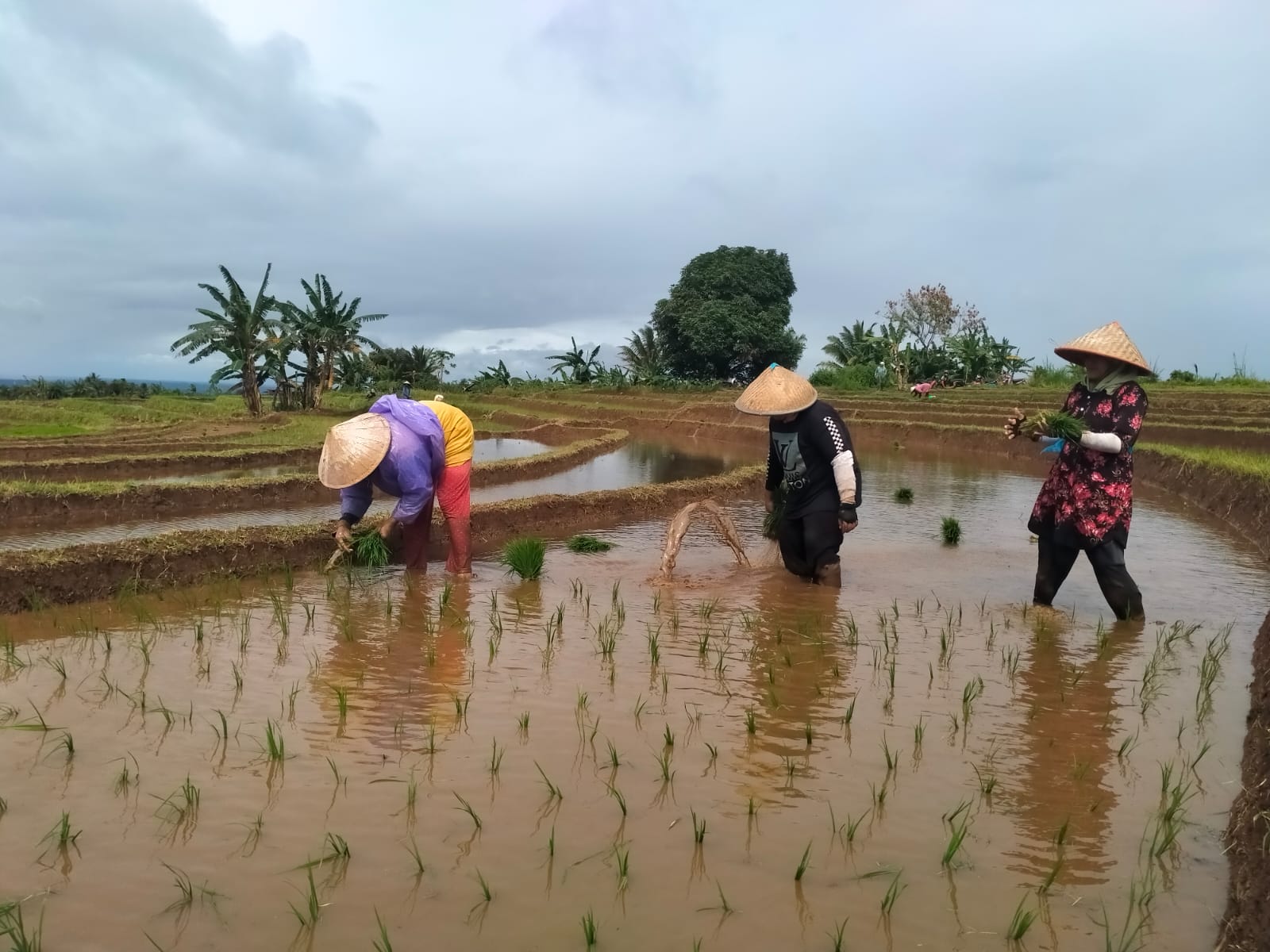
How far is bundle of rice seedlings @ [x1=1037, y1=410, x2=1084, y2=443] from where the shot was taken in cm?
471

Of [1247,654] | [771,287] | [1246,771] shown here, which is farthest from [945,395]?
[1246,771]

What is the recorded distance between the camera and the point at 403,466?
5.66 metres

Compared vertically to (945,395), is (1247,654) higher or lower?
lower

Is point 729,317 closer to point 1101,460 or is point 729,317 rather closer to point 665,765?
point 1101,460

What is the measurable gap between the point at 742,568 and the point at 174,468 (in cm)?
949

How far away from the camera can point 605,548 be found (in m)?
7.69

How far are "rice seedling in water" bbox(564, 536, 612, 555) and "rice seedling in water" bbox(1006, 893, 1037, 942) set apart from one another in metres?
5.45

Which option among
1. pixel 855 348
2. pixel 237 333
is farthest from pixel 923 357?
pixel 237 333

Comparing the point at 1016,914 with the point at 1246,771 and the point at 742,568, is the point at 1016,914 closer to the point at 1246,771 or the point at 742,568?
the point at 1246,771

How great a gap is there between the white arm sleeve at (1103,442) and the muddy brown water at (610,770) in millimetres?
971

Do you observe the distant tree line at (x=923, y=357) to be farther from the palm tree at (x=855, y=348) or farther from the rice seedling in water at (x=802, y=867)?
the rice seedling in water at (x=802, y=867)

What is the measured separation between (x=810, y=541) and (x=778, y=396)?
971 millimetres

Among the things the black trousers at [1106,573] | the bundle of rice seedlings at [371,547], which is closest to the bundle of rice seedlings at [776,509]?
the black trousers at [1106,573]

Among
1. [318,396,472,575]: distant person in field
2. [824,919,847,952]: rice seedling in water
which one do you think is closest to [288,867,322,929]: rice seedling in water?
[824,919,847,952]: rice seedling in water
